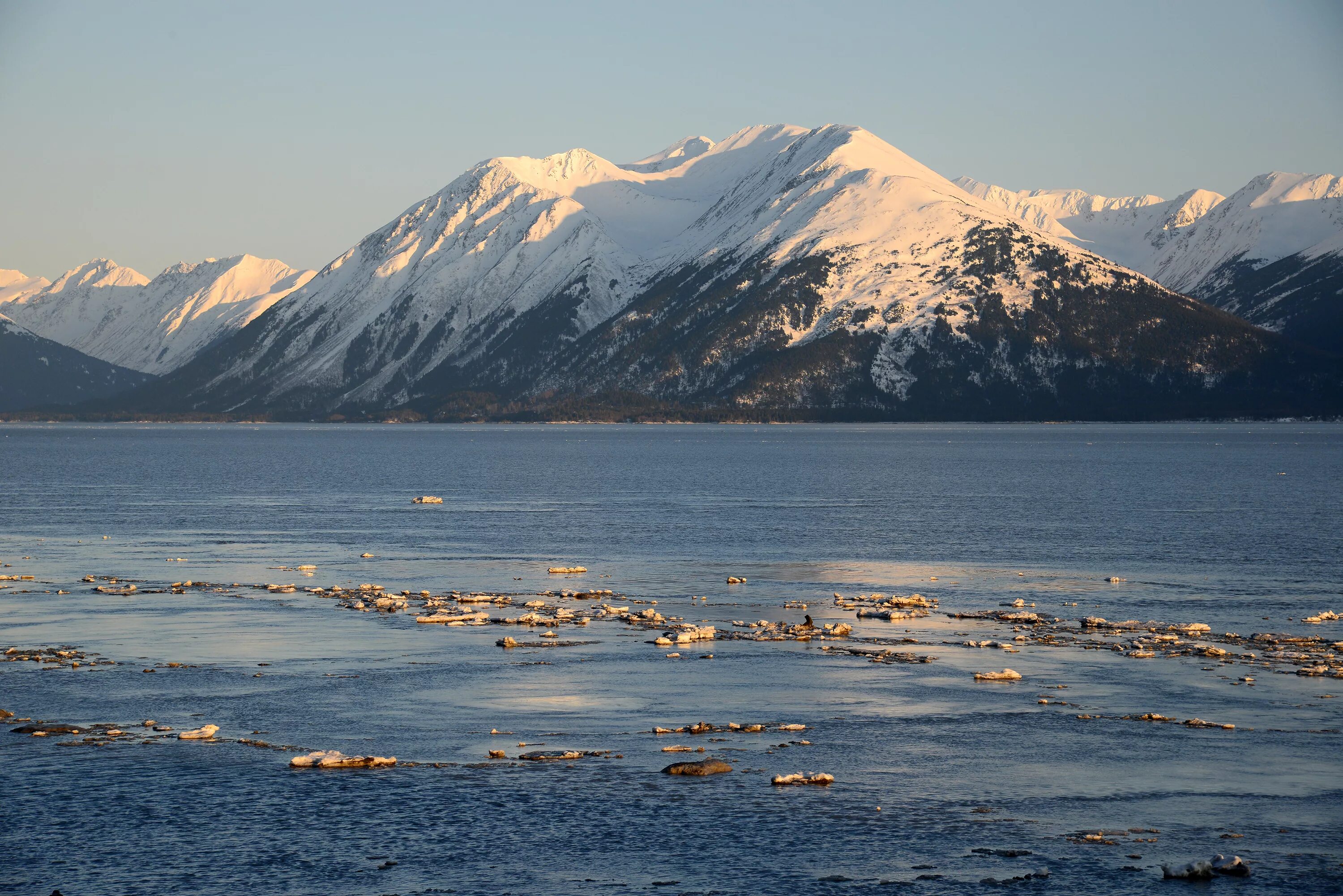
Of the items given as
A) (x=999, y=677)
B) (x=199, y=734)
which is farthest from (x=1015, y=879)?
(x=199, y=734)

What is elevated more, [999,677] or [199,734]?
[999,677]

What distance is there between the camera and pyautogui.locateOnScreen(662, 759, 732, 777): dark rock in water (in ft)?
138

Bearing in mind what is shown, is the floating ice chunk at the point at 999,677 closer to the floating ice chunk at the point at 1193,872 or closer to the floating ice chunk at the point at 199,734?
the floating ice chunk at the point at 1193,872

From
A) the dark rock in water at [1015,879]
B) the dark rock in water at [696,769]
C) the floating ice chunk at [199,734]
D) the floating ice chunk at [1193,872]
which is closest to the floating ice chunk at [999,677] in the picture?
the dark rock in water at [696,769]

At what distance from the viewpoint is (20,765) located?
42562 mm

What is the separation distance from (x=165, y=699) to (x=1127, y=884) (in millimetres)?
33810

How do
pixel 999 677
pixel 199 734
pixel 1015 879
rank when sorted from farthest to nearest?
pixel 999 677 < pixel 199 734 < pixel 1015 879

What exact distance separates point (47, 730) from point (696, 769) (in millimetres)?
21136

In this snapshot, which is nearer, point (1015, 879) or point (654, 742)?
point (1015, 879)

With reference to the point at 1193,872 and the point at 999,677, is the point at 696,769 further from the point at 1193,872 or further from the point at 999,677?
the point at 999,677

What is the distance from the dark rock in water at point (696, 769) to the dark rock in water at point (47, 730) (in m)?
19.4

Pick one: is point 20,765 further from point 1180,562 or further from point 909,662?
point 1180,562

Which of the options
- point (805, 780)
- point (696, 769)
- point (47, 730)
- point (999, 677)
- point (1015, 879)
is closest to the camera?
point (1015, 879)

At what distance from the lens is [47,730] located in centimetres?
4609
